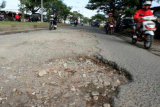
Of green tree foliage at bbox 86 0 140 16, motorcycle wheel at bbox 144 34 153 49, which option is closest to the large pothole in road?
motorcycle wheel at bbox 144 34 153 49

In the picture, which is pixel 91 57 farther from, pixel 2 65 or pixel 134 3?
pixel 134 3

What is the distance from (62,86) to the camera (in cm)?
158

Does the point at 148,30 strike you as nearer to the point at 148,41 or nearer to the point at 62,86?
the point at 148,41

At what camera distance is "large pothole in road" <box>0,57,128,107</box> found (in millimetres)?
1296

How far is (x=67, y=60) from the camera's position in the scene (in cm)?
255

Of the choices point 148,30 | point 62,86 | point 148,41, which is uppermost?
point 148,30

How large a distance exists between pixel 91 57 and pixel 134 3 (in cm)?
→ 1033

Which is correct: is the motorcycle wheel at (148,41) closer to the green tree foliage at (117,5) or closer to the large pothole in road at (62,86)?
the large pothole in road at (62,86)

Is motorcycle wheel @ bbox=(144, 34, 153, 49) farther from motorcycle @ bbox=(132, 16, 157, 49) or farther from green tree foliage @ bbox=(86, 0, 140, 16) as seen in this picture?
green tree foliage @ bbox=(86, 0, 140, 16)

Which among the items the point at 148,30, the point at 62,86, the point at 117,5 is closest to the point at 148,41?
the point at 148,30

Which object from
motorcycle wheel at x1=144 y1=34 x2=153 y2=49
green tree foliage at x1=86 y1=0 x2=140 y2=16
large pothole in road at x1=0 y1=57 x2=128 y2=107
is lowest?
large pothole in road at x1=0 y1=57 x2=128 y2=107

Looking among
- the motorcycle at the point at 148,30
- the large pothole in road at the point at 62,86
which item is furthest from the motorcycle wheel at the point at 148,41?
the large pothole in road at the point at 62,86

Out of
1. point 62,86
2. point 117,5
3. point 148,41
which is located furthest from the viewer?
point 117,5

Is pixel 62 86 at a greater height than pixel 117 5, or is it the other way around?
pixel 117 5
